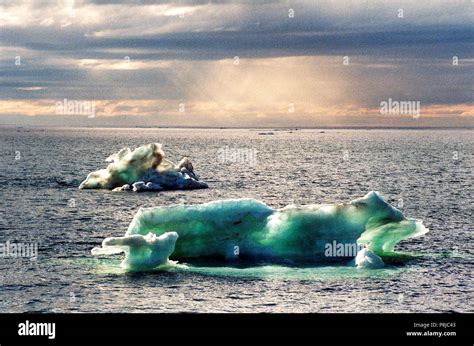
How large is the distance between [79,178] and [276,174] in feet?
84.7

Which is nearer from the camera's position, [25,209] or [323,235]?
[323,235]

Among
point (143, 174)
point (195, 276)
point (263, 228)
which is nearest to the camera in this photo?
point (195, 276)

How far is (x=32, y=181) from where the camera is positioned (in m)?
74.2

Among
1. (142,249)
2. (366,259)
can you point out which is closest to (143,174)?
(142,249)

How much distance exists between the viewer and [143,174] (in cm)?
5944

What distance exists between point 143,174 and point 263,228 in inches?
1332

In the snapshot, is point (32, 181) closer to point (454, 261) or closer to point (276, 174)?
point (276, 174)

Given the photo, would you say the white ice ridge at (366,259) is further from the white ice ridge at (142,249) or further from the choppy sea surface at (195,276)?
the white ice ridge at (142,249)

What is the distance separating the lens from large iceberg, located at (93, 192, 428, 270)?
85.7 ft

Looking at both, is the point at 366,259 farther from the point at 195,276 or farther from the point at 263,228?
the point at 195,276

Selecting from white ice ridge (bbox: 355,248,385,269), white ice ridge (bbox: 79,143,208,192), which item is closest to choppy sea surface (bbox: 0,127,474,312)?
white ice ridge (bbox: 355,248,385,269)

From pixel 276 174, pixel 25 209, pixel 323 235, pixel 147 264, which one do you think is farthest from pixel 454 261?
pixel 276 174
